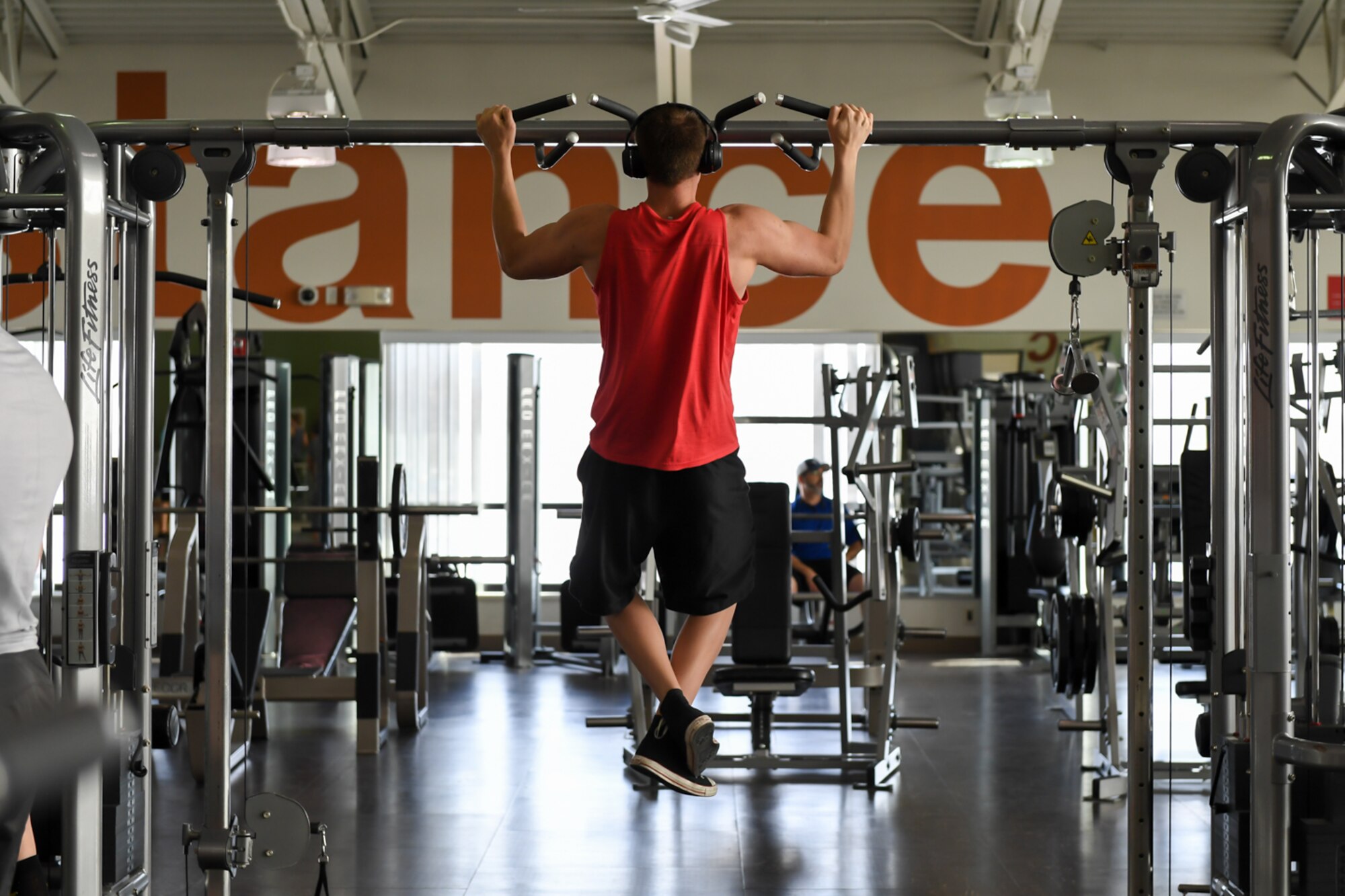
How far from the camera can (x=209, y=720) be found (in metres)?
3.10

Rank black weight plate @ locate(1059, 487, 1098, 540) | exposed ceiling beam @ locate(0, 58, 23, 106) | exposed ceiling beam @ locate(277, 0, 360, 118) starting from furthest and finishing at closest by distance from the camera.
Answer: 1. exposed ceiling beam @ locate(0, 58, 23, 106)
2. exposed ceiling beam @ locate(277, 0, 360, 118)
3. black weight plate @ locate(1059, 487, 1098, 540)

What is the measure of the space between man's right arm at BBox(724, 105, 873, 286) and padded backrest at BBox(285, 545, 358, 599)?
→ 171 inches

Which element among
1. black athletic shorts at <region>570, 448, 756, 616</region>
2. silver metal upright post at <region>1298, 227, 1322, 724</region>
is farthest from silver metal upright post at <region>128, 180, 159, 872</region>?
silver metal upright post at <region>1298, 227, 1322, 724</region>

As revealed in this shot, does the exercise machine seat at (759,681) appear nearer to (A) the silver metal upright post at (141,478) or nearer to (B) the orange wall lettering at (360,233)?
Result: (A) the silver metal upright post at (141,478)

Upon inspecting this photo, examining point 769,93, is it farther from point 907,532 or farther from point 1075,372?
point 1075,372

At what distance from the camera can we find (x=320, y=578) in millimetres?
6711

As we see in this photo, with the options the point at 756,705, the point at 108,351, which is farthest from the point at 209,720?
the point at 756,705

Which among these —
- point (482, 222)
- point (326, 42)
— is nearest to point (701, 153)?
point (326, 42)

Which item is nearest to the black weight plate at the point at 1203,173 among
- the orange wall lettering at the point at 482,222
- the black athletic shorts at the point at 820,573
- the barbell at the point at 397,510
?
the barbell at the point at 397,510

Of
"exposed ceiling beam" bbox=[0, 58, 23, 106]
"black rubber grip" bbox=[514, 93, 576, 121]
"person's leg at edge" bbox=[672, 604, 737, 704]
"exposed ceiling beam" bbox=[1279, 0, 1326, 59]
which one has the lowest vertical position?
"person's leg at edge" bbox=[672, 604, 737, 704]

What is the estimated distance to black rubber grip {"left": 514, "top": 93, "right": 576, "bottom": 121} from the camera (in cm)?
285

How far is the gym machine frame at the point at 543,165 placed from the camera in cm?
306

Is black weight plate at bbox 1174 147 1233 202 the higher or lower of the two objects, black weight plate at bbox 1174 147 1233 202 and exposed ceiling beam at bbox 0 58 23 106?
the lower

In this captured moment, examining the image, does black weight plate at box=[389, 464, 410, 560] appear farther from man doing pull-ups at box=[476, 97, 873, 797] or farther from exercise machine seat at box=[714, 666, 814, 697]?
man doing pull-ups at box=[476, 97, 873, 797]
